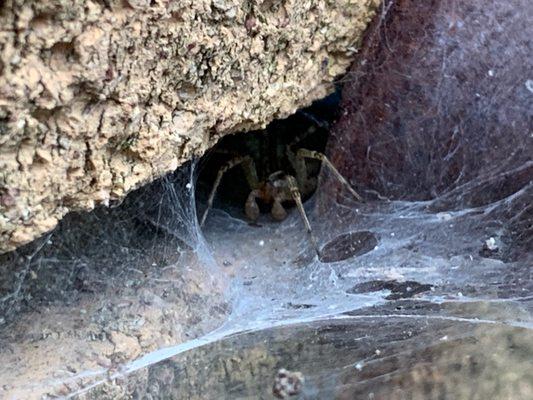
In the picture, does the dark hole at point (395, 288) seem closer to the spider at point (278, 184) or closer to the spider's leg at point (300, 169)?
the spider at point (278, 184)

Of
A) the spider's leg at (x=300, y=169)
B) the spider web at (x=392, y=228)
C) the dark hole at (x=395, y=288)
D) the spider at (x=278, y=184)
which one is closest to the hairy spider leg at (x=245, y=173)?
the spider at (x=278, y=184)

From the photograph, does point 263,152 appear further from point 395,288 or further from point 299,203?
point 395,288

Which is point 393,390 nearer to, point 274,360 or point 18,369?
point 274,360

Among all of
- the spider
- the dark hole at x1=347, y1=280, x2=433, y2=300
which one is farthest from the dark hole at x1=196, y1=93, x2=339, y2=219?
the dark hole at x1=347, y1=280, x2=433, y2=300

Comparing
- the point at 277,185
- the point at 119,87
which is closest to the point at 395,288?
the point at 277,185

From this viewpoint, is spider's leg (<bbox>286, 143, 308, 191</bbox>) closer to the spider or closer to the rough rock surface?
the spider
